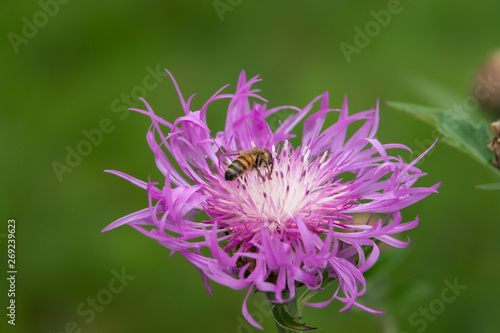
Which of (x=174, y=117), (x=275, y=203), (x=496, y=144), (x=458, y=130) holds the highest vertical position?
(x=174, y=117)

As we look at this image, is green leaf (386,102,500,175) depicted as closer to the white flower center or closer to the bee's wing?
the white flower center

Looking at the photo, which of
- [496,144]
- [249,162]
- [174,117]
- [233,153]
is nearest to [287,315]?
[249,162]

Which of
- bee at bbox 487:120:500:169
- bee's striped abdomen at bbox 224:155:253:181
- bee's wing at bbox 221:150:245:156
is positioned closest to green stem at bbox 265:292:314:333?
→ bee's striped abdomen at bbox 224:155:253:181

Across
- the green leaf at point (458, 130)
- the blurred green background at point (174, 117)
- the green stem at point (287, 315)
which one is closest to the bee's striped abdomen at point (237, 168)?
the green stem at point (287, 315)

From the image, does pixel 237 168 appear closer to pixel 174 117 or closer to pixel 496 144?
pixel 496 144

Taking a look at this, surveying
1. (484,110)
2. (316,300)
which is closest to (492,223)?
(484,110)

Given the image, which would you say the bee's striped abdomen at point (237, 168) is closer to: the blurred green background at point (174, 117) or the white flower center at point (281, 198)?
the white flower center at point (281, 198)
